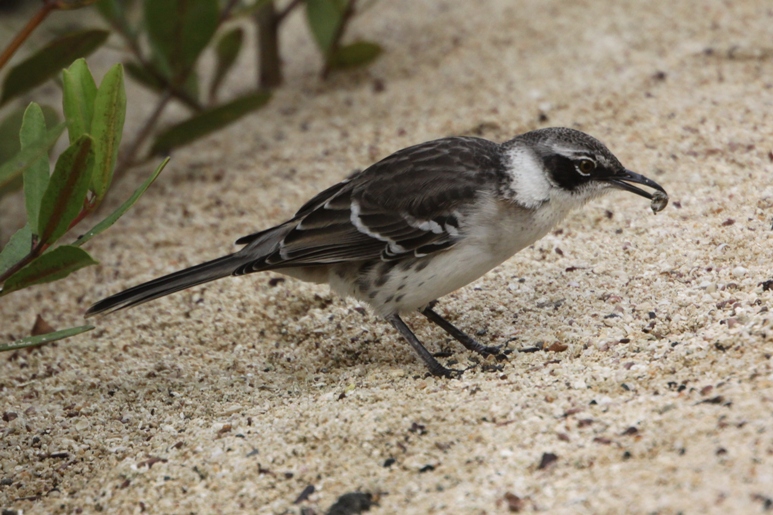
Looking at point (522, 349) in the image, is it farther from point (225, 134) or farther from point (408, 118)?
point (225, 134)

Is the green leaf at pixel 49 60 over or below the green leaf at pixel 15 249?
over

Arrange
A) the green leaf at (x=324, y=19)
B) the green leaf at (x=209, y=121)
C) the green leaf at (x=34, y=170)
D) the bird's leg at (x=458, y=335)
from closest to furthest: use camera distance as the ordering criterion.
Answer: the green leaf at (x=34, y=170)
the bird's leg at (x=458, y=335)
the green leaf at (x=209, y=121)
the green leaf at (x=324, y=19)

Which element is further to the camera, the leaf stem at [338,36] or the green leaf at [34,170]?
the leaf stem at [338,36]

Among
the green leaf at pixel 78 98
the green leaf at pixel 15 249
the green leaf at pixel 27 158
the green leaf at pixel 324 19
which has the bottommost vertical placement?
the green leaf at pixel 15 249

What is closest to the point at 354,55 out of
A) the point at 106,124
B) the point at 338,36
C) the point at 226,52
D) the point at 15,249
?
the point at 338,36

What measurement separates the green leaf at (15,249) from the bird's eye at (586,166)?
8.93ft

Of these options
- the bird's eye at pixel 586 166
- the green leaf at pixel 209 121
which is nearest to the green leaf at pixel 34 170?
the bird's eye at pixel 586 166

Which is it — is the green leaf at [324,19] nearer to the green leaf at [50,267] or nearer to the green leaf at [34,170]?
the green leaf at [34,170]

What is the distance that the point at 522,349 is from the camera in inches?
174

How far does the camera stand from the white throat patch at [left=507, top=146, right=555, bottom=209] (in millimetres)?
4539

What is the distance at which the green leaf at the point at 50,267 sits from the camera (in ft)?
11.8

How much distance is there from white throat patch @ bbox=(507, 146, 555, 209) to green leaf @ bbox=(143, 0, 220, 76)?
300 centimetres

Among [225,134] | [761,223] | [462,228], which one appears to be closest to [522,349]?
[462,228]

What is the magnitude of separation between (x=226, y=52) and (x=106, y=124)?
3.60 m
